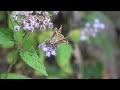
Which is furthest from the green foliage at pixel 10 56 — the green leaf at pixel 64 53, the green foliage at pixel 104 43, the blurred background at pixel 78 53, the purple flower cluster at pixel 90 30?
the green foliage at pixel 104 43

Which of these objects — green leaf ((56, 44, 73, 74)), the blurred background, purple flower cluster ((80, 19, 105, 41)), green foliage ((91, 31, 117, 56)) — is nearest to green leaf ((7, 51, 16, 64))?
the blurred background

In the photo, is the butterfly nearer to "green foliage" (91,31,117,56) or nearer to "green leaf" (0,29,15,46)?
"green leaf" (0,29,15,46)

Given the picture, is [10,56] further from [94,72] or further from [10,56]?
[94,72]

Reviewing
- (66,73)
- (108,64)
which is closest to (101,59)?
(108,64)

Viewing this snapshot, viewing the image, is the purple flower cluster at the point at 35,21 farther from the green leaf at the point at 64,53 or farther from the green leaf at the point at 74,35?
the green leaf at the point at 74,35
